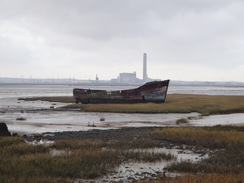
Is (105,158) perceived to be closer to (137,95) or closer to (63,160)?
(63,160)

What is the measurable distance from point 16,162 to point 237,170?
8323 millimetres

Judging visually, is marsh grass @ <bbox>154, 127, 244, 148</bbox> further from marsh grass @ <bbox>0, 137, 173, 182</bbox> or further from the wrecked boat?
the wrecked boat

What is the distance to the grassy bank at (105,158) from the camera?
10305 millimetres

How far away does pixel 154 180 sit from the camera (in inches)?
404

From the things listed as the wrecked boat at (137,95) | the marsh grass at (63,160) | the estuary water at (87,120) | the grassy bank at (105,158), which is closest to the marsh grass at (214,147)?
the grassy bank at (105,158)

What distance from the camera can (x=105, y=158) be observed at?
1318cm

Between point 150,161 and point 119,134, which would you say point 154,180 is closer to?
point 150,161

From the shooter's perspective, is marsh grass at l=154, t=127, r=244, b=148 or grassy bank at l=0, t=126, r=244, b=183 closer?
grassy bank at l=0, t=126, r=244, b=183

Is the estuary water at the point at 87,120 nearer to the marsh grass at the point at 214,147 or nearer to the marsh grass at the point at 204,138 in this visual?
the marsh grass at the point at 204,138

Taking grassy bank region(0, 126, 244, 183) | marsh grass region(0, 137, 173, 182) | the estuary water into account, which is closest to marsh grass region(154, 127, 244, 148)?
grassy bank region(0, 126, 244, 183)

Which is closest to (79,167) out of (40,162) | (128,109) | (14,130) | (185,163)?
(40,162)

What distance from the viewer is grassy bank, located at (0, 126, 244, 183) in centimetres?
1030

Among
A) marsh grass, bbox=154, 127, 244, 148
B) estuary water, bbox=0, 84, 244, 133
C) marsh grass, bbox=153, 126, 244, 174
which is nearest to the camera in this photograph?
marsh grass, bbox=153, 126, 244, 174

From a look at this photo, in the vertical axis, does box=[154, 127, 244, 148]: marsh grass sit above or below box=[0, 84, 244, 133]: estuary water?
above
